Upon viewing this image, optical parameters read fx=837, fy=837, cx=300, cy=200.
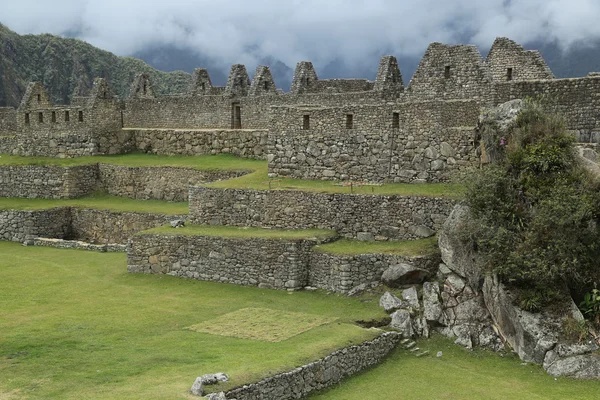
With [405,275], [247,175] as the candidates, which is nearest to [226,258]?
[247,175]

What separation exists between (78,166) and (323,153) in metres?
14.2

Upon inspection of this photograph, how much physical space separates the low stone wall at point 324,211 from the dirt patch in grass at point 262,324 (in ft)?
14.5

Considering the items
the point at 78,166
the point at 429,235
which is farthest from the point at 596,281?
the point at 78,166

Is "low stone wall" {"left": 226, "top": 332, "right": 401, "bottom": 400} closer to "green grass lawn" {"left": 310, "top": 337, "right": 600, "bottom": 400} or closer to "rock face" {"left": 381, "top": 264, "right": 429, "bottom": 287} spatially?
"green grass lawn" {"left": 310, "top": 337, "right": 600, "bottom": 400}

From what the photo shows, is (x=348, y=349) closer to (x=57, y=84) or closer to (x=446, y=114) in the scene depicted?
(x=446, y=114)

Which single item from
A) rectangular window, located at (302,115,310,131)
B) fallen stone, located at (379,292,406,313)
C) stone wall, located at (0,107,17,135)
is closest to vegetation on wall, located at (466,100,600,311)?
fallen stone, located at (379,292,406,313)

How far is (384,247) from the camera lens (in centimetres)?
2366

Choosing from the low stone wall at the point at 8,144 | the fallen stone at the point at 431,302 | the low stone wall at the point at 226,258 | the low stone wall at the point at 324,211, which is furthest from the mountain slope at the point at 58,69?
the fallen stone at the point at 431,302

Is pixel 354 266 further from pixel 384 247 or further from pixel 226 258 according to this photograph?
pixel 226 258

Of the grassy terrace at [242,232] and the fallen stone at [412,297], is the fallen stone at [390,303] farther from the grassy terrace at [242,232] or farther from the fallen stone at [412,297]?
the grassy terrace at [242,232]

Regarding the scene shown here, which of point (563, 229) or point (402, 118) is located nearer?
point (563, 229)

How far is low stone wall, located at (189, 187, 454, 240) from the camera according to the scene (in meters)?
24.1

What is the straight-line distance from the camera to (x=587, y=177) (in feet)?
66.5

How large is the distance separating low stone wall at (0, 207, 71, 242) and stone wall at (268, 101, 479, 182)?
10562 millimetres
